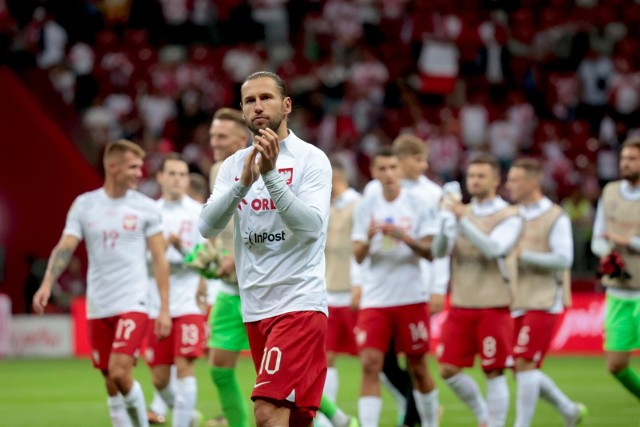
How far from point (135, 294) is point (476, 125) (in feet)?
52.5

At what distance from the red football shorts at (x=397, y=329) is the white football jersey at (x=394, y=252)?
7cm

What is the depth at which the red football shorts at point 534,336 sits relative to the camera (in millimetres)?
11109

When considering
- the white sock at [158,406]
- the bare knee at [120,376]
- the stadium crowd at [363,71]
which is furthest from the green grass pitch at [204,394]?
the stadium crowd at [363,71]

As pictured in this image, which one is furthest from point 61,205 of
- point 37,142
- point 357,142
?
point 357,142

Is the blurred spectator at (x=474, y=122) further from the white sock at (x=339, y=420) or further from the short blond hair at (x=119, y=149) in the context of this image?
the short blond hair at (x=119, y=149)

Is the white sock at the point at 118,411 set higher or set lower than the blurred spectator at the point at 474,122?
lower

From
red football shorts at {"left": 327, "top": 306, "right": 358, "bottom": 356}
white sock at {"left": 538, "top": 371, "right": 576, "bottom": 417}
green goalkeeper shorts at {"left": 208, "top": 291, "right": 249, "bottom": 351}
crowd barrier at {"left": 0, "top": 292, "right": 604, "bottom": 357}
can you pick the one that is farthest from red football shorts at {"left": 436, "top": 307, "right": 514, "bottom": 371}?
crowd barrier at {"left": 0, "top": 292, "right": 604, "bottom": 357}

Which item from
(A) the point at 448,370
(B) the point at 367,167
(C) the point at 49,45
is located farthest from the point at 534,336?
(C) the point at 49,45

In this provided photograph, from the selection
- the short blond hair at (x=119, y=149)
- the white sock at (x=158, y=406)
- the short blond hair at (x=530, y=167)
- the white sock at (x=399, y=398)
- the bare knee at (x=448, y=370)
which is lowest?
the white sock at (x=158, y=406)

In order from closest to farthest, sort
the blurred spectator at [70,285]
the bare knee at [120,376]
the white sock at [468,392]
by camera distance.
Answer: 1. the bare knee at [120,376]
2. the white sock at [468,392]
3. the blurred spectator at [70,285]

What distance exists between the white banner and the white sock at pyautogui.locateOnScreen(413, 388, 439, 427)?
11688mm

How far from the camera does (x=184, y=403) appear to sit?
1084 centimetres

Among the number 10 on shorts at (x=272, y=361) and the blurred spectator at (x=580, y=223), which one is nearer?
the number 10 on shorts at (x=272, y=361)

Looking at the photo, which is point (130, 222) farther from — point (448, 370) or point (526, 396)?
point (526, 396)
